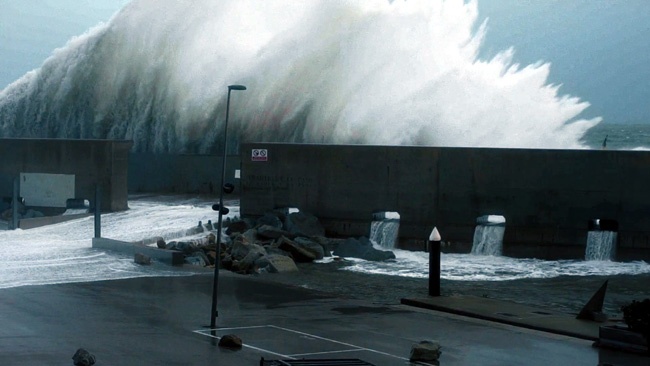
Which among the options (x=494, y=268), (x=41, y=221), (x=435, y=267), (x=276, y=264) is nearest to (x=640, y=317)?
(x=435, y=267)

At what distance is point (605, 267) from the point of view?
2219 cm

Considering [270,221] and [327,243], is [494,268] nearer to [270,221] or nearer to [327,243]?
[327,243]

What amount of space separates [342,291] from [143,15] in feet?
113

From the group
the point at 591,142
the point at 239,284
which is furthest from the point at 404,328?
the point at 591,142

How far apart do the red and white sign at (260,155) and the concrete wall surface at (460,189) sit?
0.31 ft

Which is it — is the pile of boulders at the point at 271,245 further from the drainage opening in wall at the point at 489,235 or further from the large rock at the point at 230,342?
the large rock at the point at 230,342

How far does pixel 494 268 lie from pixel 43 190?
14196 millimetres

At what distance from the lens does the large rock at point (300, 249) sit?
22.7 m

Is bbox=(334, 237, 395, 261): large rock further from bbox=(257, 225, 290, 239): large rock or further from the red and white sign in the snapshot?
the red and white sign

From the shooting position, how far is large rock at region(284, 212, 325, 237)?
25016 millimetres

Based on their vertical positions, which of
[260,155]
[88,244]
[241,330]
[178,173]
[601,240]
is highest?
[260,155]

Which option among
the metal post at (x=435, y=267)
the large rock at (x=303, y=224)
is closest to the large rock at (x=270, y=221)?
the large rock at (x=303, y=224)

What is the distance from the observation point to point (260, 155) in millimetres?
26984

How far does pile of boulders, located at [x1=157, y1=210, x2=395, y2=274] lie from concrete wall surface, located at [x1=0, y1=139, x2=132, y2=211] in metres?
4.30
